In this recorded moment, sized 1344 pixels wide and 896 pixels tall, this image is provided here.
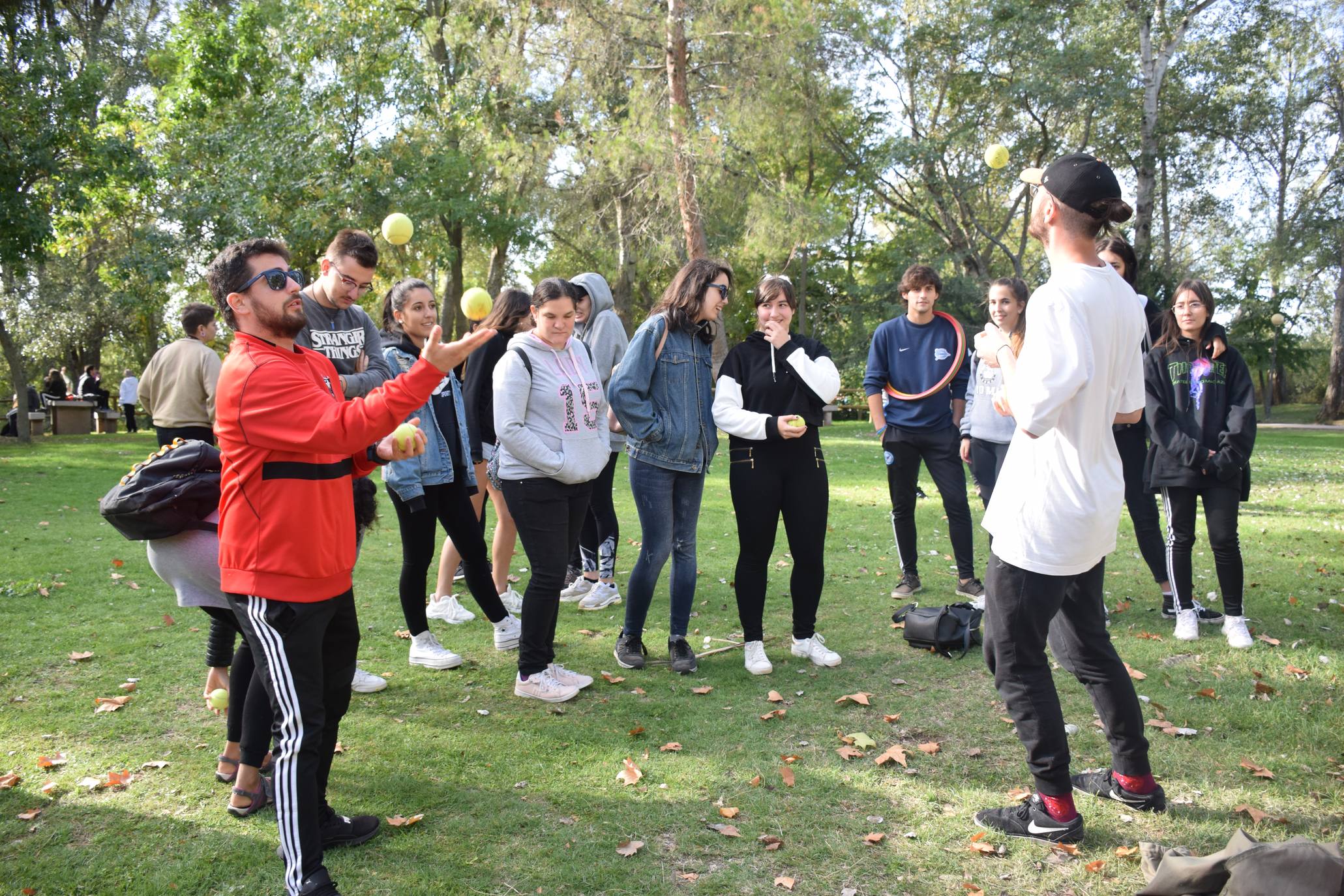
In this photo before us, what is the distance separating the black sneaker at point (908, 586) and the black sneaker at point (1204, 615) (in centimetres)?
165

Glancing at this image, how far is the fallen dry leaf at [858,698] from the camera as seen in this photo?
4.68m

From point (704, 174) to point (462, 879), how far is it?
16.8 metres

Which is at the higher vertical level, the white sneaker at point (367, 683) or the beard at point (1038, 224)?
the beard at point (1038, 224)

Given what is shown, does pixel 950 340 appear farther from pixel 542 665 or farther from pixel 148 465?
pixel 148 465

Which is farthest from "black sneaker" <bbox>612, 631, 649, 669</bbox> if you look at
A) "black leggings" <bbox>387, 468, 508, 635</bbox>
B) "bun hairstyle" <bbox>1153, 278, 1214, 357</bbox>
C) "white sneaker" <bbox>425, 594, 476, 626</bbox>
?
"bun hairstyle" <bbox>1153, 278, 1214, 357</bbox>

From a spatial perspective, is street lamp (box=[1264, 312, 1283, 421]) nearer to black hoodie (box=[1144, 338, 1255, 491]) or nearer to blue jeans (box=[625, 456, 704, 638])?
black hoodie (box=[1144, 338, 1255, 491])

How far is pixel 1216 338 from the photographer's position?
542 centimetres

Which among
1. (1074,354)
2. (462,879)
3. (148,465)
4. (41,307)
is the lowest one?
(462,879)

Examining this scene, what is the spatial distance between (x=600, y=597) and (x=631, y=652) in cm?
142

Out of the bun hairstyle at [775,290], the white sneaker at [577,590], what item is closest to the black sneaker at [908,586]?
the white sneaker at [577,590]

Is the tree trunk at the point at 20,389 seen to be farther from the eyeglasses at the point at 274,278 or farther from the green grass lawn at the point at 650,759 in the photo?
the eyeglasses at the point at 274,278

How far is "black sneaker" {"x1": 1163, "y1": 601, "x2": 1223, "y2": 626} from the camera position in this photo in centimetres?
579

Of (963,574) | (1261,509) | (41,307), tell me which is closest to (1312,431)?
(1261,509)

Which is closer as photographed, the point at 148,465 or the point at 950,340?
the point at 148,465
